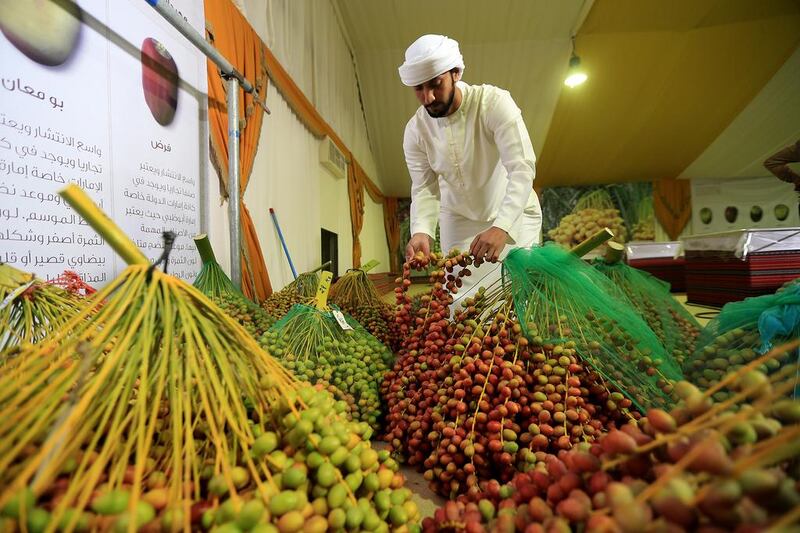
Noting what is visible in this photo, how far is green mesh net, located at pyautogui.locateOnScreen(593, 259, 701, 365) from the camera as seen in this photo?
1.23 meters

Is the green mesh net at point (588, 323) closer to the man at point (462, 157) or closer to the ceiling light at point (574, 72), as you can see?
the man at point (462, 157)

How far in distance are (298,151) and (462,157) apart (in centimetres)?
226

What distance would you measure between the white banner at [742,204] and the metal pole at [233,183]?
10.9 metres

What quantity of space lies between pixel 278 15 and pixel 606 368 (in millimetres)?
3393

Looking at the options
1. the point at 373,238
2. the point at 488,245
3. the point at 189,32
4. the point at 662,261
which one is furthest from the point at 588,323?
the point at 373,238

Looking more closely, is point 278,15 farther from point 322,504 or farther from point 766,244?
point 766,244

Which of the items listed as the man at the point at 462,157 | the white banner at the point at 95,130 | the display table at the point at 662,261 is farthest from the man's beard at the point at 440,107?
the display table at the point at 662,261

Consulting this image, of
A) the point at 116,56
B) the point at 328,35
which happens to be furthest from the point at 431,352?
the point at 328,35

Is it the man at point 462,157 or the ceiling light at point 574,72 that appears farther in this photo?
the ceiling light at point 574,72

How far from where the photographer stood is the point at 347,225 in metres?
5.68

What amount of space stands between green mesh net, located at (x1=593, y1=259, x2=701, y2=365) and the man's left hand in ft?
1.33

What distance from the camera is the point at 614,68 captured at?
6223 millimetres

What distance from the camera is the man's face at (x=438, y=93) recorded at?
1567mm

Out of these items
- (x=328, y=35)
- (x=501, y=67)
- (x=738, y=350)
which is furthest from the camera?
(x=501, y=67)
